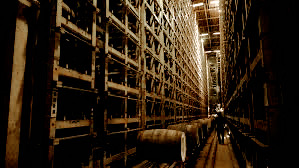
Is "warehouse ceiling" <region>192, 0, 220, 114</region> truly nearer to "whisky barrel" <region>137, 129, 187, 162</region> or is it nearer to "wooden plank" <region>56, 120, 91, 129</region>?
"whisky barrel" <region>137, 129, 187, 162</region>

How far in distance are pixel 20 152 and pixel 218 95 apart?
31907mm

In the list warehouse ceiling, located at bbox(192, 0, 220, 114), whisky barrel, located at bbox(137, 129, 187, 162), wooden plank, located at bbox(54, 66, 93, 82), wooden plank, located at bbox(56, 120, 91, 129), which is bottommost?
whisky barrel, located at bbox(137, 129, 187, 162)

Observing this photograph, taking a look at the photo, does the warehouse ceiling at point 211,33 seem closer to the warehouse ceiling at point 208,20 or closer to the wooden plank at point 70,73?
the warehouse ceiling at point 208,20

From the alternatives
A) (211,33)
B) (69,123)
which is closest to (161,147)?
(69,123)

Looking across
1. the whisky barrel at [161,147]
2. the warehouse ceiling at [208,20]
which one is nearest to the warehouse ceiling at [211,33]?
the warehouse ceiling at [208,20]

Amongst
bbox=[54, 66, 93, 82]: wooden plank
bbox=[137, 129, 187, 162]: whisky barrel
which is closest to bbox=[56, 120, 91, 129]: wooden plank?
bbox=[54, 66, 93, 82]: wooden plank

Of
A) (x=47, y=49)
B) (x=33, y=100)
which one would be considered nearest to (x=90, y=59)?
(x=47, y=49)

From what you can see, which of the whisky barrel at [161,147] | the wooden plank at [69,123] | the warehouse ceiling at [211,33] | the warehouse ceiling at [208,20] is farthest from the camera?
the warehouse ceiling at [211,33]

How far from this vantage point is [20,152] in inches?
86.2

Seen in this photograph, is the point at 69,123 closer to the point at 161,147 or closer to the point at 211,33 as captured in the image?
the point at 161,147

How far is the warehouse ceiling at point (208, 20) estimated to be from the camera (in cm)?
2117

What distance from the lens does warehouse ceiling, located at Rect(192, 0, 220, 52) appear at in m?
21.2

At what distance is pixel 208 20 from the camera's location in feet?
83.1

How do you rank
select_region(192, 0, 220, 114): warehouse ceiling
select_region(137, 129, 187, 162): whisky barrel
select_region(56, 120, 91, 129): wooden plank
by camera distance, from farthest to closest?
select_region(192, 0, 220, 114): warehouse ceiling
select_region(137, 129, 187, 162): whisky barrel
select_region(56, 120, 91, 129): wooden plank
